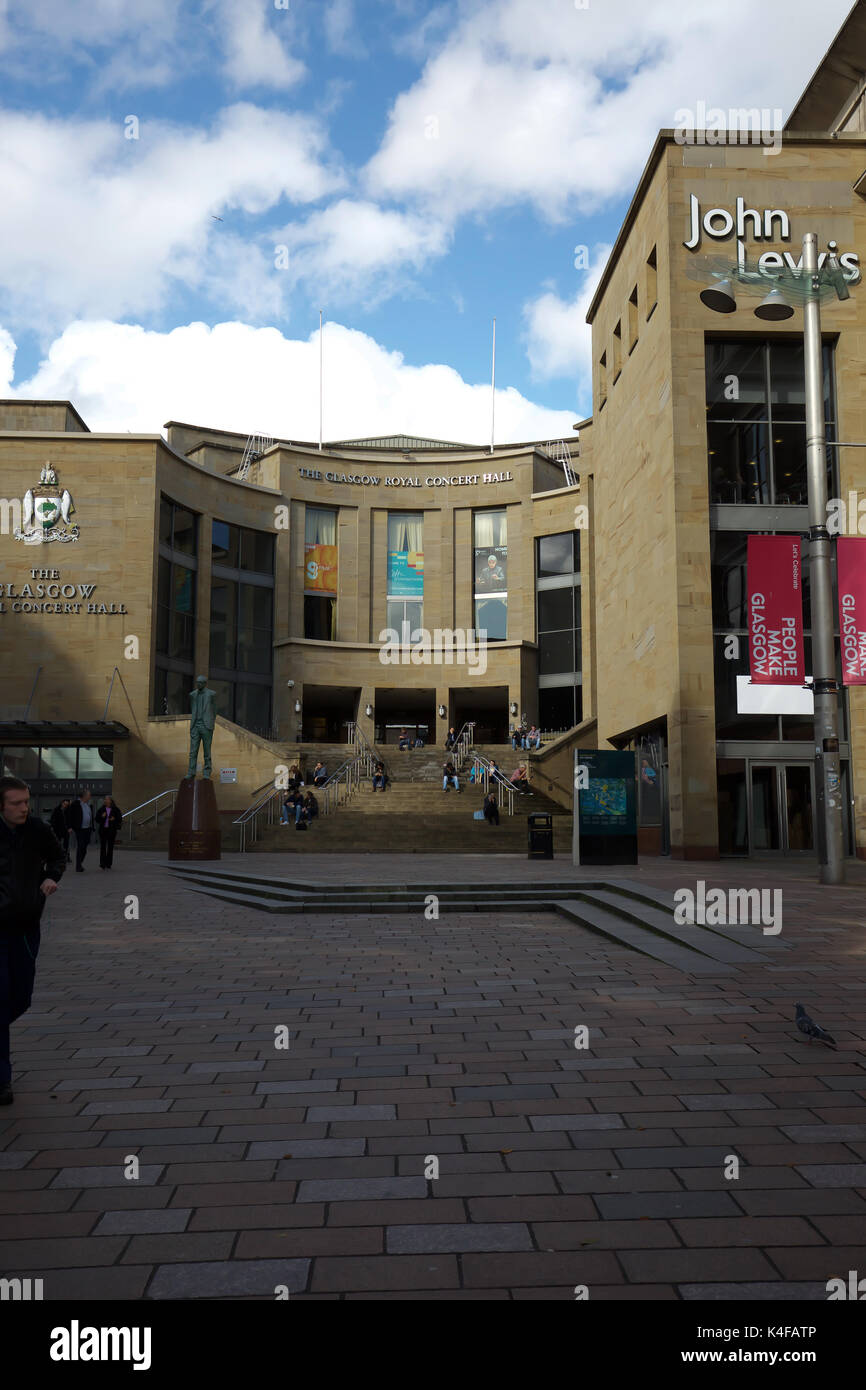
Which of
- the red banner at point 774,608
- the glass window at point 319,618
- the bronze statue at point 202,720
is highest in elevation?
the glass window at point 319,618

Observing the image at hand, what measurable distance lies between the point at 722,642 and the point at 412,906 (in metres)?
12.5

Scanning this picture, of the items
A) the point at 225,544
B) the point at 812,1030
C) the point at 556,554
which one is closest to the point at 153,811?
the point at 225,544

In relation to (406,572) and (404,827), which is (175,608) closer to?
(406,572)

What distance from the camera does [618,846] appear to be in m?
18.5

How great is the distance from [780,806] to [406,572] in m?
30.1

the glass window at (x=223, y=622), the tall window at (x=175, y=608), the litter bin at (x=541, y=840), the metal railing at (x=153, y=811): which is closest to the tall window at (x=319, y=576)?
the glass window at (x=223, y=622)

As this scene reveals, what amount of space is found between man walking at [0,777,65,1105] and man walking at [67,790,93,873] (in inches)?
645

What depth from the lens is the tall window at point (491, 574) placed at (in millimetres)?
49750

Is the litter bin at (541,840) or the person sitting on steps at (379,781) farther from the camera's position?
the person sitting on steps at (379,781)

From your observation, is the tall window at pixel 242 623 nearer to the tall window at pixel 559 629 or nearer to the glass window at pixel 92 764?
the glass window at pixel 92 764

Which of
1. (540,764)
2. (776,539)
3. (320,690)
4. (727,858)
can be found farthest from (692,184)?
(320,690)

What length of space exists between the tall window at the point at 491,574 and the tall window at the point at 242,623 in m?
9.50

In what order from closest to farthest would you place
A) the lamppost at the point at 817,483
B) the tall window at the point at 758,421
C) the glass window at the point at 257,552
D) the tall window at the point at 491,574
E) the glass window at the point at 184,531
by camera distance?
the lamppost at the point at 817,483 < the tall window at the point at 758,421 < the glass window at the point at 184,531 < the glass window at the point at 257,552 < the tall window at the point at 491,574
